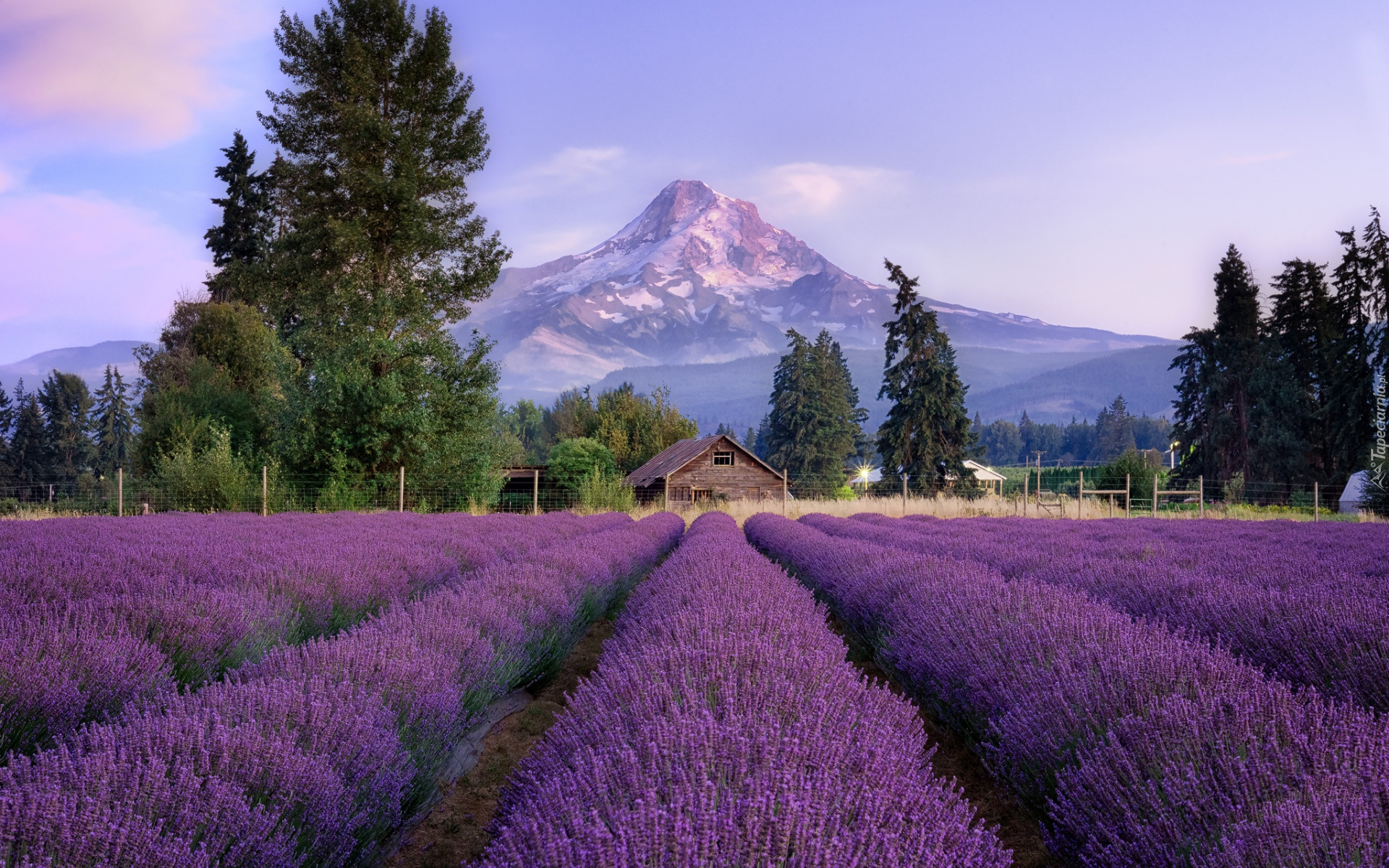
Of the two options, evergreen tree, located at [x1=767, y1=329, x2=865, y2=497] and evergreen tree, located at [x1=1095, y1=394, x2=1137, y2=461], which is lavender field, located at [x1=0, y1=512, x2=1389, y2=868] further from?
evergreen tree, located at [x1=1095, y1=394, x2=1137, y2=461]

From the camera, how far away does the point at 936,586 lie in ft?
15.0

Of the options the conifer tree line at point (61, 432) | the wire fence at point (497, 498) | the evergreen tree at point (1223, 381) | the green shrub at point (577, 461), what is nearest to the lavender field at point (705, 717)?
the wire fence at point (497, 498)

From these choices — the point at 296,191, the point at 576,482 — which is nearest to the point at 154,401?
the point at 296,191

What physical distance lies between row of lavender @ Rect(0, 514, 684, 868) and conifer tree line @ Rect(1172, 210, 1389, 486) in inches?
1540

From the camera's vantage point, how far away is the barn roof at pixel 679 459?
3397 cm

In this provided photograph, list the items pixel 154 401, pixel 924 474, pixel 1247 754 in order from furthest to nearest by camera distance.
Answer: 1. pixel 924 474
2. pixel 154 401
3. pixel 1247 754

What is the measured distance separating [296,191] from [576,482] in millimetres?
16640

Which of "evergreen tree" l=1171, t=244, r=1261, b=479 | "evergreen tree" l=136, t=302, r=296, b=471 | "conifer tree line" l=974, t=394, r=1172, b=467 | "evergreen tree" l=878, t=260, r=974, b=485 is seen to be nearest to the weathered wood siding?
"evergreen tree" l=878, t=260, r=974, b=485

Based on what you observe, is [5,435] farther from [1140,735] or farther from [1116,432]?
[1116,432]

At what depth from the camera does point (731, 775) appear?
156 centimetres

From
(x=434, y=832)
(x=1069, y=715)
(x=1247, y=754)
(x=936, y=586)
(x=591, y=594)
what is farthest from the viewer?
(x=591, y=594)

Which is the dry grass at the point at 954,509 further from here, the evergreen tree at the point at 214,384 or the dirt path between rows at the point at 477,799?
the dirt path between rows at the point at 477,799

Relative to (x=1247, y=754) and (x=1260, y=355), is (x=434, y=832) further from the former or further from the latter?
(x=1260, y=355)

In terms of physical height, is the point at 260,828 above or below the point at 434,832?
above
